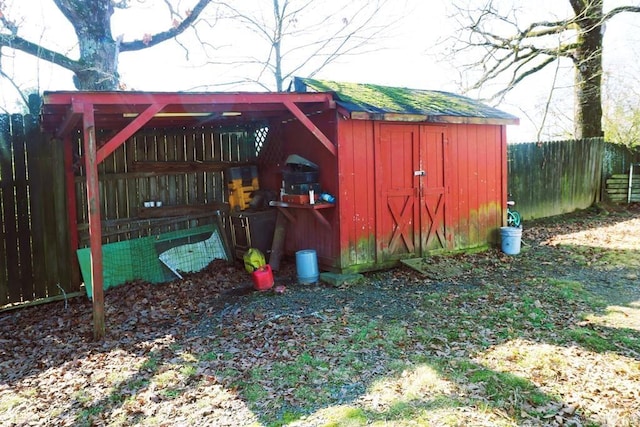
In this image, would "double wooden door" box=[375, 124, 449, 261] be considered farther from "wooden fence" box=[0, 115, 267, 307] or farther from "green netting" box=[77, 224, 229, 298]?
"green netting" box=[77, 224, 229, 298]

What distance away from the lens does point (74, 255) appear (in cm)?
633

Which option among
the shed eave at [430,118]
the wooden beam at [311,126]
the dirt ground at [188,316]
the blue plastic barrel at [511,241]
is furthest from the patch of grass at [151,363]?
the blue plastic barrel at [511,241]

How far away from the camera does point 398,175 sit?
6910mm

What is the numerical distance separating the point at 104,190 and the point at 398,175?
4188mm

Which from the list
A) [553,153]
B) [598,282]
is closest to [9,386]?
[598,282]

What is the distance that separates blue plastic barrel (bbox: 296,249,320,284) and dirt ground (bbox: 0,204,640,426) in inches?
5.6

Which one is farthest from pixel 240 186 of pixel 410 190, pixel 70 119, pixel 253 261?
pixel 70 119

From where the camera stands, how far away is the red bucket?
604cm

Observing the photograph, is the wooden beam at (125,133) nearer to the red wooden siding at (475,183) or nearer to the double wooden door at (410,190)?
the double wooden door at (410,190)

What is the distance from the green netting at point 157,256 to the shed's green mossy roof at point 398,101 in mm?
2707

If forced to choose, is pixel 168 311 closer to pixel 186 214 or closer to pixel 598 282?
pixel 186 214

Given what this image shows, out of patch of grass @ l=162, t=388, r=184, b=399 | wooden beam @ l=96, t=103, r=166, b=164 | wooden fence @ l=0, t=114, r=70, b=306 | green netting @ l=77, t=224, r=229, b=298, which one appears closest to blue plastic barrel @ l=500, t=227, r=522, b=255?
green netting @ l=77, t=224, r=229, b=298

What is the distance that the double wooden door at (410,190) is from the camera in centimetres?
678

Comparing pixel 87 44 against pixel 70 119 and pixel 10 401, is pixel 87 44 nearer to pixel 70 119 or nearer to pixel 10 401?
pixel 70 119
